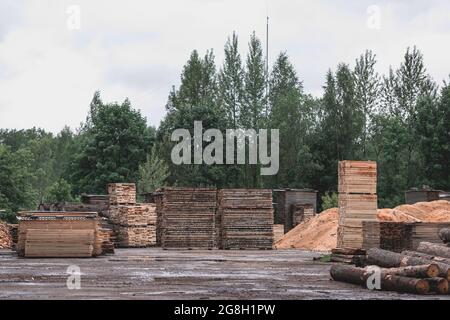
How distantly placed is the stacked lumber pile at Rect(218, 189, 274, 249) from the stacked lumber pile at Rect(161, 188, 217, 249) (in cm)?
51

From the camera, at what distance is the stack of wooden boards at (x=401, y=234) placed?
2016 centimetres

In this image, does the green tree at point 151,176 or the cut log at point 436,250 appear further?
the green tree at point 151,176

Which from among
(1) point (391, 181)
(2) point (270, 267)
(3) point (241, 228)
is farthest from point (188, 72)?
(2) point (270, 267)

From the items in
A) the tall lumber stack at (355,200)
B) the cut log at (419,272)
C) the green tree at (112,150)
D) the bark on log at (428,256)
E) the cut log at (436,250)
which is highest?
the green tree at (112,150)

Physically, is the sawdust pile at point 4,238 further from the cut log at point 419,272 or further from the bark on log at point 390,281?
the cut log at point 419,272

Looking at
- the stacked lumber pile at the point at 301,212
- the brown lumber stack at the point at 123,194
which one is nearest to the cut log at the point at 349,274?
the brown lumber stack at the point at 123,194

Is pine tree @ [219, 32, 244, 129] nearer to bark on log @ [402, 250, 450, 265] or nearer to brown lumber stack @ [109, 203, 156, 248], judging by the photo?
brown lumber stack @ [109, 203, 156, 248]

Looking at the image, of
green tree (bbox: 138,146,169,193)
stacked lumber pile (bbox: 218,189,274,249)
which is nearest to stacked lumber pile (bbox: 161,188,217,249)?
stacked lumber pile (bbox: 218,189,274,249)

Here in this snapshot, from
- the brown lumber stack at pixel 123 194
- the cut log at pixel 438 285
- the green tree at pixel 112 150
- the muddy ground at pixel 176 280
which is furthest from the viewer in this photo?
the green tree at pixel 112 150

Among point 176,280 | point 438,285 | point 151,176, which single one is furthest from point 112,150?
point 438,285

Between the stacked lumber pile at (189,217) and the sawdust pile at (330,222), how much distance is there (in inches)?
184

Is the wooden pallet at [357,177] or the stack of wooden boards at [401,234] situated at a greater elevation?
the wooden pallet at [357,177]
